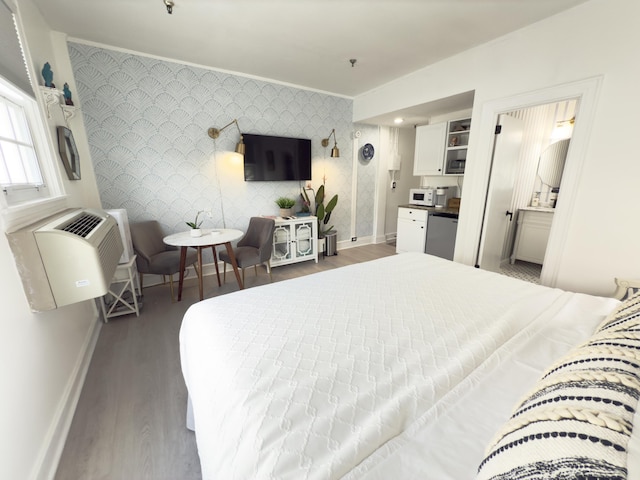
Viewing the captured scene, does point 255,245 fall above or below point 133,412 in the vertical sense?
above

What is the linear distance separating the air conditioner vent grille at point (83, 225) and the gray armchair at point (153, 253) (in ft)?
2.43

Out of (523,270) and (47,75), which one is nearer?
(47,75)

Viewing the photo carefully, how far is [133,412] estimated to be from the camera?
1.44 m

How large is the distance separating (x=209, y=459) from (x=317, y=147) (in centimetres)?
395

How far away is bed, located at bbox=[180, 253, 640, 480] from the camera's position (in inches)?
18.9

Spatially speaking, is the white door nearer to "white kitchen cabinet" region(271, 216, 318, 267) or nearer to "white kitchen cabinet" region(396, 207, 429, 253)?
"white kitchen cabinet" region(396, 207, 429, 253)

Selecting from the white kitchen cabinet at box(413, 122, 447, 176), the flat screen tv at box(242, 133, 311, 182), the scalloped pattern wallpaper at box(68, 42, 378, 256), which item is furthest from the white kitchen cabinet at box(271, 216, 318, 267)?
the white kitchen cabinet at box(413, 122, 447, 176)

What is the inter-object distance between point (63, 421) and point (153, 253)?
1.78 m

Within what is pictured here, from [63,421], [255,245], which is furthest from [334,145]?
[63,421]

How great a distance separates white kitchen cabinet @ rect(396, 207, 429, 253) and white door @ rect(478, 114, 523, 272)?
0.94 m

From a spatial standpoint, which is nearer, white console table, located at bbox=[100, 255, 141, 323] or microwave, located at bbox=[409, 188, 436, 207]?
white console table, located at bbox=[100, 255, 141, 323]

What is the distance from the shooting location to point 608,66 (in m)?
1.88

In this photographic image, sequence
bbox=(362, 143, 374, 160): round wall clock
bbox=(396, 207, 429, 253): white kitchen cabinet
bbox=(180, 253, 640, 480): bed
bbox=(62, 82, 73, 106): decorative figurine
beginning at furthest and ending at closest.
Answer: bbox=(362, 143, 374, 160): round wall clock
bbox=(396, 207, 429, 253): white kitchen cabinet
bbox=(62, 82, 73, 106): decorative figurine
bbox=(180, 253, 640, 480): bed

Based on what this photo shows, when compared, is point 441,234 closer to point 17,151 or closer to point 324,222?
point 324,222
